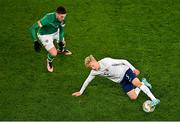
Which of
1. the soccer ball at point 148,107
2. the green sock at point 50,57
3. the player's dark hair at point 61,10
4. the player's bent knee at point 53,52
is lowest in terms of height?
the soccer ball at point 148,107

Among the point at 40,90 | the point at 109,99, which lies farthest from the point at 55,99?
the point at 109,99

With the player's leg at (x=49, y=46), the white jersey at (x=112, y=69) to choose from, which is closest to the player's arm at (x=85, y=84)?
the white jersey at (x=112, y=69)

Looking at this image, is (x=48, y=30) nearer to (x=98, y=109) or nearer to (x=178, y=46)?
(x=98, y=109)

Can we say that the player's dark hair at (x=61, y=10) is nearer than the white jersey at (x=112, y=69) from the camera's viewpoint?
No

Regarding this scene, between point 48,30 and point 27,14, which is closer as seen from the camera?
point 48,30

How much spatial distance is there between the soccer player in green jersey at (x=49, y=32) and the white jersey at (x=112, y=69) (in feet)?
5.03

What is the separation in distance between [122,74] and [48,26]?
7.69 feet

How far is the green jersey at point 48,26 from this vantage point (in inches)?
464

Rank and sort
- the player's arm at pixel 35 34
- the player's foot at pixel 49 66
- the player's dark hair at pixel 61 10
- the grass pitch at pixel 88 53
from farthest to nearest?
the player's foot at pixel 49 66
the player's arm at pixel 35 34
the player's dark hair at pixel 61 10
the grass pitch at pixel 88 53

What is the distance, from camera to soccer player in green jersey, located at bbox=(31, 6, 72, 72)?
38.7ft

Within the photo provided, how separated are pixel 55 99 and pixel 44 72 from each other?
113 centimetres

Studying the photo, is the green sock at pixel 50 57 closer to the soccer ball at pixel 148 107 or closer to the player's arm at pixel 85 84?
the player's arm at pixel 85 84

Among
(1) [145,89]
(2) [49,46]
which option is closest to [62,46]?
(2) [49,46]

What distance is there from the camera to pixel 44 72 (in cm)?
1215
